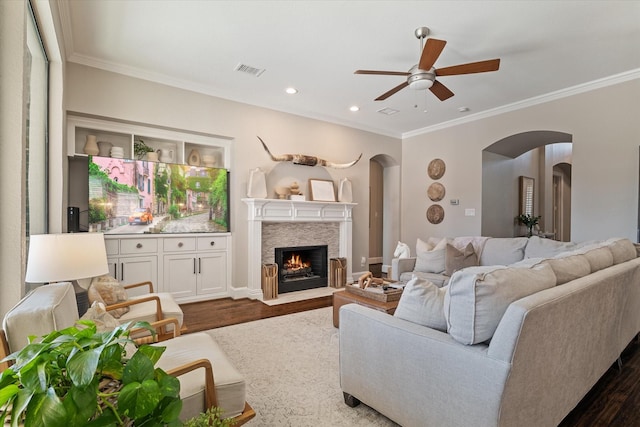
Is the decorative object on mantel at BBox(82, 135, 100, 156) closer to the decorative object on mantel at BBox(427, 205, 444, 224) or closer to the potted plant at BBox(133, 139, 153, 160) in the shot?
the potted plant at BBox(133, 139, 153, 160)

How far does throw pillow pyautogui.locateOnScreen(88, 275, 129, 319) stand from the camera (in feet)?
8.00

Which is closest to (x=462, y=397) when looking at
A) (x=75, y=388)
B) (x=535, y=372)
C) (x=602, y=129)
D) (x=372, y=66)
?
(x=535, y=372)

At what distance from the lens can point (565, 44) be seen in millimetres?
3334

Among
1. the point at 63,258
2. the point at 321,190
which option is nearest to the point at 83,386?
the point at 63,258

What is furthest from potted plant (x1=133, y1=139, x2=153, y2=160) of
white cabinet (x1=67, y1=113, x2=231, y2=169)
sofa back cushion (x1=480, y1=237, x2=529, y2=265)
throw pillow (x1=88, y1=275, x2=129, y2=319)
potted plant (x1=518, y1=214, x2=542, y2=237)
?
potted plant (x1=518, y1=214, x2=542, y2=237)

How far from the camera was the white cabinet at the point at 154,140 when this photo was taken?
384 cm

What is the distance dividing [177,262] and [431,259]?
3453mm

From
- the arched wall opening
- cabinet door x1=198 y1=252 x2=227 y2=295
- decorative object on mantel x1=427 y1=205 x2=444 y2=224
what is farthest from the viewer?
decorative object on mantel x1=427 y1=205 x2=444 y2=224

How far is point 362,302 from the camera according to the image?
9.90 feet

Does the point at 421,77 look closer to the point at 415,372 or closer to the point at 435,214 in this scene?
the point at 415,372

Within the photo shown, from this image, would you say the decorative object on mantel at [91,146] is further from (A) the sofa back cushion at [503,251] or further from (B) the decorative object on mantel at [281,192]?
(A) the sofa back cushion at [503,251]

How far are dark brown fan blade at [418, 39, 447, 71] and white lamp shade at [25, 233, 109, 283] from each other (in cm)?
285

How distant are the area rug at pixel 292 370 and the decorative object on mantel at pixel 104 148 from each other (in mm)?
2640

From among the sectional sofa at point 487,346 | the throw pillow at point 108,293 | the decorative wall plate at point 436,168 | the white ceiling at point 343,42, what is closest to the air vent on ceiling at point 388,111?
the white ceiling at point 343,42
